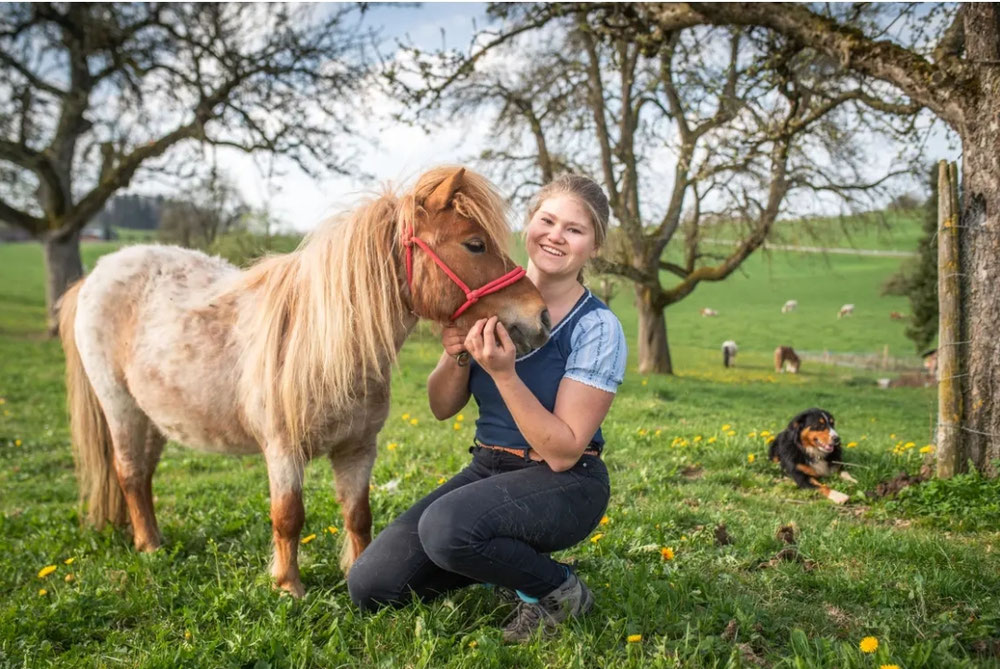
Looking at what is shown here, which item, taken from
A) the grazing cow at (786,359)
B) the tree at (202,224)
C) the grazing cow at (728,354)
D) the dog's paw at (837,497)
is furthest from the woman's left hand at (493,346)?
the tree at (202,224)

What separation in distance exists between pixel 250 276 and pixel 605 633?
236 cm

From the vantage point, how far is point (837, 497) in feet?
15.7

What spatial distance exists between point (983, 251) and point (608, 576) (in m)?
3.58

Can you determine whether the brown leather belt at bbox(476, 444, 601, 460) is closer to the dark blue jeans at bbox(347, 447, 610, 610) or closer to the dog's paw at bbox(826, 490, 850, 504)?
the dark blue jeans at bbox(347, 447, 610, 610)

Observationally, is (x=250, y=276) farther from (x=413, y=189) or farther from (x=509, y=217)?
(x=509, y=217)

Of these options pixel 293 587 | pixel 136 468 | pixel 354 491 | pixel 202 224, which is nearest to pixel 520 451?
pixel 354 491

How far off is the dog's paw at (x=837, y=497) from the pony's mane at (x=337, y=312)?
11.5ft

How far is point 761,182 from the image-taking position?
13.3 m

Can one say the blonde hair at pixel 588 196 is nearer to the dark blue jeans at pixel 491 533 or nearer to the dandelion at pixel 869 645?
the dark blue jeans at pixel 491 533

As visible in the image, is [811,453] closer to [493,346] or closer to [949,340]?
[949,340]

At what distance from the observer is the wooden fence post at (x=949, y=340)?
4613 millimetres

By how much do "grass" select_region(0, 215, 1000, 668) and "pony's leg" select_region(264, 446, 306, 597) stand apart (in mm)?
114

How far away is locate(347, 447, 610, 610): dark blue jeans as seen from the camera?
249cm

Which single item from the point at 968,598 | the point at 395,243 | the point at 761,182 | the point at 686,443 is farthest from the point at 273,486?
the point at 761,182
